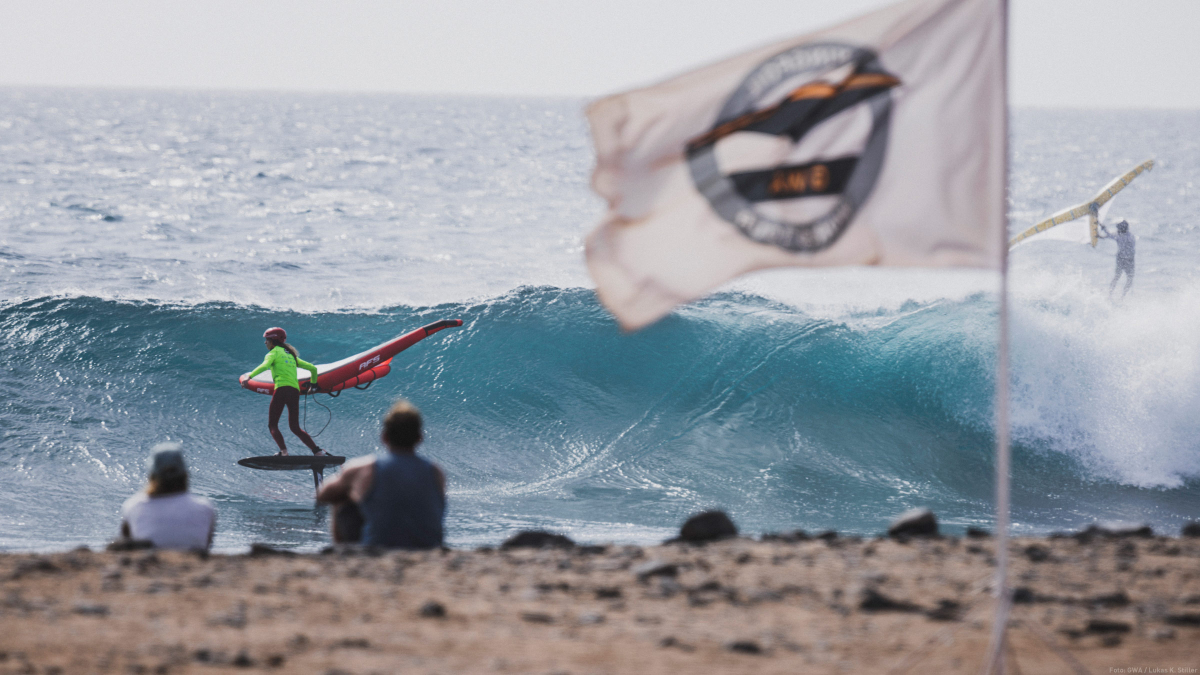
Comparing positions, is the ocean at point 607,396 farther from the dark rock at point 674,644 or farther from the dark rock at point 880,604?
the dark rock at point 674,644

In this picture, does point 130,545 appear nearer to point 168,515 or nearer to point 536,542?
point 168,515

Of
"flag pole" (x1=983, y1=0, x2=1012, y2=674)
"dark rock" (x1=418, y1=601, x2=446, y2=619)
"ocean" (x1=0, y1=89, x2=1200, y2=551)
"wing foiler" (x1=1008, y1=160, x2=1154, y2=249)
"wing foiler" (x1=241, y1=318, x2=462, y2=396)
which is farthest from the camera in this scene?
"wing foiler" (x1=1008, y1=160, x2=1154, y2=249)

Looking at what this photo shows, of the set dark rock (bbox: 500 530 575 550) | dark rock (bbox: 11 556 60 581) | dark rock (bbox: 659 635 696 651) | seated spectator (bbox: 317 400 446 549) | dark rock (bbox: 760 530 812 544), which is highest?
seated spectator (bbox: 317 400 446 549)

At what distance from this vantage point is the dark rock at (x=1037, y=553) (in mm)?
4939

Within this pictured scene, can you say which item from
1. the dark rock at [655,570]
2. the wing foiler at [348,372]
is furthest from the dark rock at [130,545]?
the wing foiler at [348,372]

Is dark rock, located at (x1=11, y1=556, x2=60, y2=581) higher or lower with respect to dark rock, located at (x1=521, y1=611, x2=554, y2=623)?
higher

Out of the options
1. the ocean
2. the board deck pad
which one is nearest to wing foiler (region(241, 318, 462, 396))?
the board deck pad

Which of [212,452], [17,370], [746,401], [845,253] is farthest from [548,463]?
[845,253]

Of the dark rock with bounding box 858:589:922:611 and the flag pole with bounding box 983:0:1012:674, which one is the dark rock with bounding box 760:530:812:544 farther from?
the flag pole with bounding box 983:0:1012:674

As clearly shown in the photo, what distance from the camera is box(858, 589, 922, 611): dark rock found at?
4133mm

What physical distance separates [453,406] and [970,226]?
10.4 metres

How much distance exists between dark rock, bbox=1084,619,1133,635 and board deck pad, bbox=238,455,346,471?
24.1 feet

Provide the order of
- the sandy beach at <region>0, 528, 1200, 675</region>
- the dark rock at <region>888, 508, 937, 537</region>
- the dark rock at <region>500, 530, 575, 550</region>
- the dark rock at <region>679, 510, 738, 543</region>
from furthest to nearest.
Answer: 1. the dark rock at <region>888, 508, 937, 537</region>
2. the dark rock at <region>679, 510, 738, 543</region>
3. the dark rock at <region>500, 530, 575, 550</region>
4. the sandy beach at <region>0, 528, 1200, 675</region>

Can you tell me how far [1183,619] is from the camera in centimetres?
403
